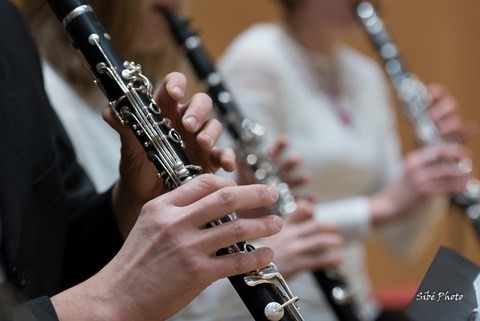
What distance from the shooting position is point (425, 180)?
4.94 ft

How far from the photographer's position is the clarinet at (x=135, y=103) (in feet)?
2.14

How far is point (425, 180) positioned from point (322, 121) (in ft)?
0.69

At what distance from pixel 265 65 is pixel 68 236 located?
2.27 feet

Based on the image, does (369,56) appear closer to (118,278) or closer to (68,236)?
(68,236)

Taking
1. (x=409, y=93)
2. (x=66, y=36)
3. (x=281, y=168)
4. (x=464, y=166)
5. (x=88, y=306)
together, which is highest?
(x=66, y=36)

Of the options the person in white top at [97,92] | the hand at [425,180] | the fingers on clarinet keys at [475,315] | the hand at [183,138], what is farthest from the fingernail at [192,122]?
the hand at [425,180]

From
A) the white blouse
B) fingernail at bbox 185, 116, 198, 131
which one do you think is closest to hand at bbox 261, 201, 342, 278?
the white blouse

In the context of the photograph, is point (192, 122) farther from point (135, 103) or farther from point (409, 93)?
point (409, 93)

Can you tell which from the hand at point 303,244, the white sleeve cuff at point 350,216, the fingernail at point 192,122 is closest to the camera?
the fingernail at point 192,122

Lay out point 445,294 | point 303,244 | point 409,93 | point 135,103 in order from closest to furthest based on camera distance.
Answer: point 445,294 < point 135,103 < point 303,244 < point 409,93

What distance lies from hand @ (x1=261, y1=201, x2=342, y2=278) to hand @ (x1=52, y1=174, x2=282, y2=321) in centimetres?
46

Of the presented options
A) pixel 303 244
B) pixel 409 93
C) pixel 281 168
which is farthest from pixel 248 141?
pixel 409 93

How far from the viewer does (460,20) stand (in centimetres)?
279

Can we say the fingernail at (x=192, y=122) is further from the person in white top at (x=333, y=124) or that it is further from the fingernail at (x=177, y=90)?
the person in white top at (x=333, y=124)
